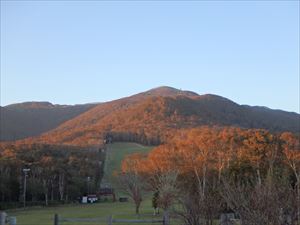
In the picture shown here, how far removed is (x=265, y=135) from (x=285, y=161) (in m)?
7.61

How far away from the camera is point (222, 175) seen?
53.2ft

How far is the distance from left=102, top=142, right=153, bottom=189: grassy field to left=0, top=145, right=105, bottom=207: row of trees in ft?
11.0

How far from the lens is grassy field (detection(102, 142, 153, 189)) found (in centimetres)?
10362

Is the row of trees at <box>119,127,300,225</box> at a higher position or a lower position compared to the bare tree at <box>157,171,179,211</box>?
higher

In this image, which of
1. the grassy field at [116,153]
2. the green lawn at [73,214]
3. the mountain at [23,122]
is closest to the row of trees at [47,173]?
the grassy field at [116,153]

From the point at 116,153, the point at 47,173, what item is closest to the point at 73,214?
the point at 47,173

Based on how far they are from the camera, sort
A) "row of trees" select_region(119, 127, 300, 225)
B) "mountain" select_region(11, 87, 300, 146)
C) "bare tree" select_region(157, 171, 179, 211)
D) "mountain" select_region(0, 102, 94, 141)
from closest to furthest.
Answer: "row of trees" select_region(119, 127, 300, 225) → "bare tree" select_region(157, 171, 179, 211) → "mountain" select_region(11, 87, 300, 146) → "mountain" select_region(0, 102, 94, 141)

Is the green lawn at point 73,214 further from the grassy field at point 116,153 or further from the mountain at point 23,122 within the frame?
the mountain at point 23,122

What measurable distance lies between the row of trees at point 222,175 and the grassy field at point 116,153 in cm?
3097

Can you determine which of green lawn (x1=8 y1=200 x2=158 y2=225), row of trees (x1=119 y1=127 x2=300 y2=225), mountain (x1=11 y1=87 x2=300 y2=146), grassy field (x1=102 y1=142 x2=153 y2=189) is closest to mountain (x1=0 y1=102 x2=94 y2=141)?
mountain (x1=11 y1=87 x2=300 y2=146)

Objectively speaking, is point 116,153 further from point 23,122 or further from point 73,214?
point 73,214

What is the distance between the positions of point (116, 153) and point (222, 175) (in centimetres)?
10625

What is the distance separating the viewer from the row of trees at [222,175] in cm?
769

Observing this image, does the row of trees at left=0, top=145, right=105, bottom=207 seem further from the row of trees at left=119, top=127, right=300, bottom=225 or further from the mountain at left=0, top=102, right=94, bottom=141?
the mountain at left=0, top=102, right=94, bottom=141
